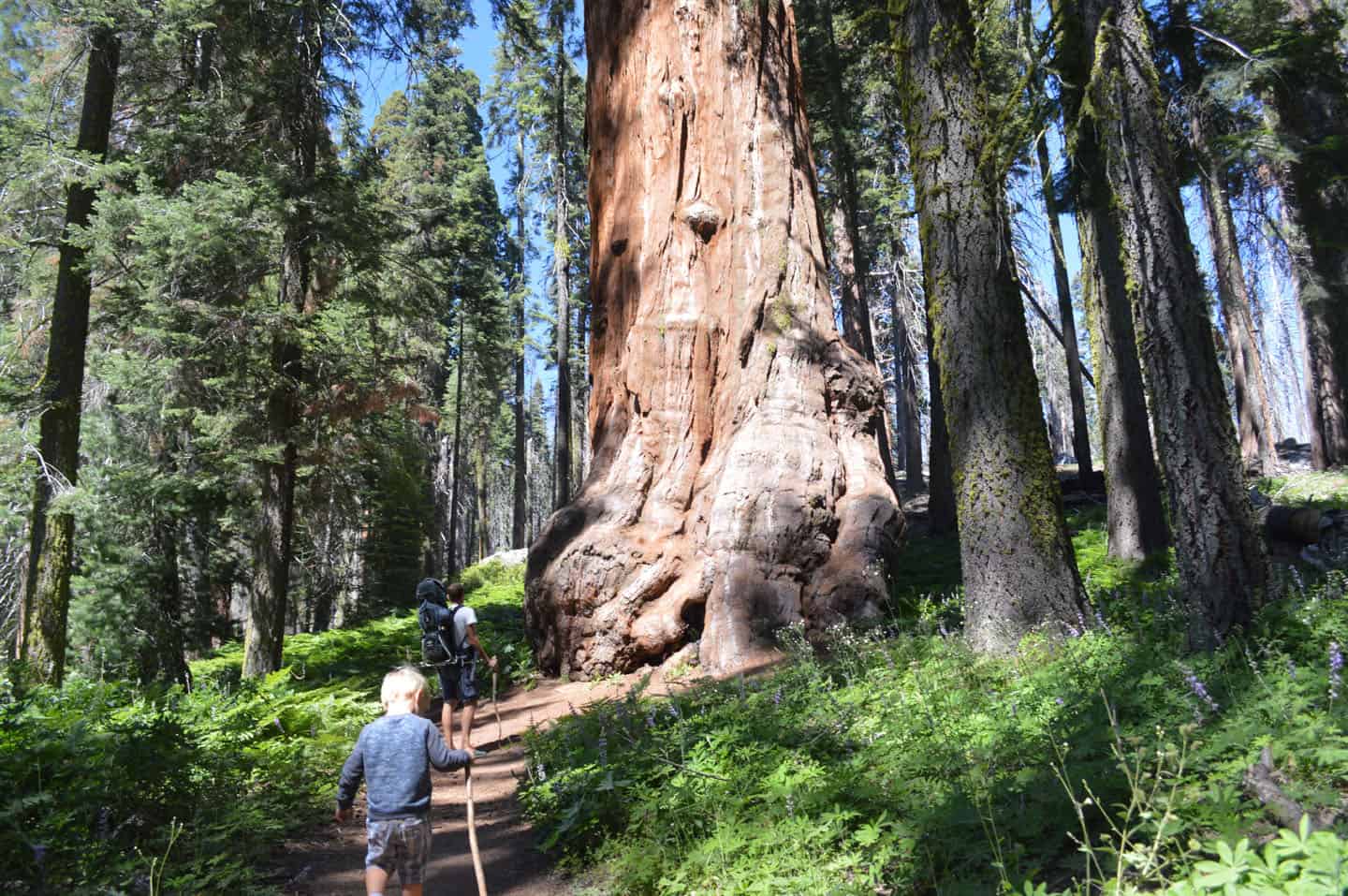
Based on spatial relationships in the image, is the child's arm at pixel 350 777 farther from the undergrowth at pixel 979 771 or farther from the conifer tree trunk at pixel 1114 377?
the conifer tree trunk at pixel 1114 377

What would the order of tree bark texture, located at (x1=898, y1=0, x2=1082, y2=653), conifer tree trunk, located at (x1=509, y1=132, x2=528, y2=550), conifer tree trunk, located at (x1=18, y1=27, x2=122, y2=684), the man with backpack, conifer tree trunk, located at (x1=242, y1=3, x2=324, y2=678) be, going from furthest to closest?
1. conifer tree trunk, located at (x1=509, y1=132, x2=528, y2=550)
2. conifer tree trunk, located at (x1=242, y1=3, x2=324, y2=678)
3. conifer tree trunk, located at (x1=18, y1=27, x2=122, y2=684)
4. the man with backpack
5. tree bark texture, located at (x1=898, y1=0, x2=1082, y2=653)

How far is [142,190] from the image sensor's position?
11.1 meters

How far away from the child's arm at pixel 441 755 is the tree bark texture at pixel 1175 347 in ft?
13.9

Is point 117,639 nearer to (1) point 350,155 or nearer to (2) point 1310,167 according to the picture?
(1) point 350,155

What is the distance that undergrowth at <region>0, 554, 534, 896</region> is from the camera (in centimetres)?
398

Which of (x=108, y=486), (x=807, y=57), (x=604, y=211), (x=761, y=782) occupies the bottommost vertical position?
(x=761, y=782)

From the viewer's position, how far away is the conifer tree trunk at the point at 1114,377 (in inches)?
404

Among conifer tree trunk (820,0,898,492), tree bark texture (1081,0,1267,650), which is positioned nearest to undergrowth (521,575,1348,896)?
tree bark texture (1081,0,1267,650)

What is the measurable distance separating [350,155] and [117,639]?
8.12m

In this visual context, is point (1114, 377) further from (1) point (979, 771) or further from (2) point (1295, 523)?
(1) point (979, 771)

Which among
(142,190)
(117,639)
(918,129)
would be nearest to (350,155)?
(142,190)

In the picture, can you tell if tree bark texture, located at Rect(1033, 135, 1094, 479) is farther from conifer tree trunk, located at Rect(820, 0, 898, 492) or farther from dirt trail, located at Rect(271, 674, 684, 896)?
dirt trail, located at Rect(271, 674, 684, 896)

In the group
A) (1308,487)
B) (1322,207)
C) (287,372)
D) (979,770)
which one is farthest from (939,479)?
(979,770)

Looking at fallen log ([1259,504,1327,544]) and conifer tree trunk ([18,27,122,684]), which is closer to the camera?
fallen log ([1259,504,1327,544])
